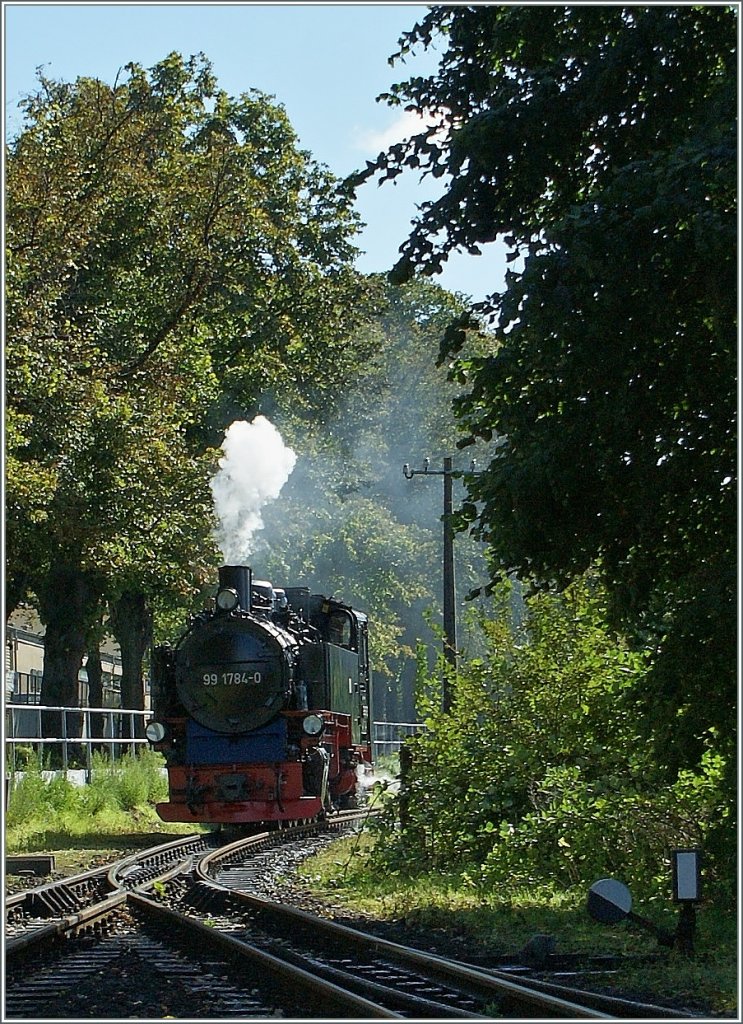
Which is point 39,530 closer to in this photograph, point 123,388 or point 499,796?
Result: point 123,388

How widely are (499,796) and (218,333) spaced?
20.7m

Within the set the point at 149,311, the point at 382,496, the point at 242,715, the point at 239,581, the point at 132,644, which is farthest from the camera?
the point at 382,496

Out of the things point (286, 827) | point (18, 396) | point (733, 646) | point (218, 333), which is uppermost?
point (218, 333)

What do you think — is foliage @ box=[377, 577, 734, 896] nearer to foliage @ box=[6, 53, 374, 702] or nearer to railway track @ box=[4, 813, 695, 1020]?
railway track @ box=[4, 813, 695, 1020]

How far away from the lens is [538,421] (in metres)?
10.5

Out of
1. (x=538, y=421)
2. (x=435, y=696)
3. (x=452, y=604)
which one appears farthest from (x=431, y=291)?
(x=538, y=421)

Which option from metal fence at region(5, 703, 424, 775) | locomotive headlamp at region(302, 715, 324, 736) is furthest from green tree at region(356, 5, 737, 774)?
locomotive headlamp at region(302, 715, 324, 736)

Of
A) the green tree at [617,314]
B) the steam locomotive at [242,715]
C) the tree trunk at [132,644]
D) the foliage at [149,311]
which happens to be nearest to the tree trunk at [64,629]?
the foliage at [149,311]

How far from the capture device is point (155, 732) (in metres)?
18.3

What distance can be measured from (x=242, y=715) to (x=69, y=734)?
1263 cm

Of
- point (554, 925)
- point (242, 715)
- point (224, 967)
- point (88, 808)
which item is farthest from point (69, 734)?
point (224, 967)

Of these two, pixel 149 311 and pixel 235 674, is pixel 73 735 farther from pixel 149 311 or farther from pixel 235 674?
pixel 235 674

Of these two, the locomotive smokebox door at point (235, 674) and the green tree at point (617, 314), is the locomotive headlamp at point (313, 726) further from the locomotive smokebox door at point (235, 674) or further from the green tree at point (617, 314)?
the green tree at point (617, 314)

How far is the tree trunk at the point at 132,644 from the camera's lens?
106 ft
